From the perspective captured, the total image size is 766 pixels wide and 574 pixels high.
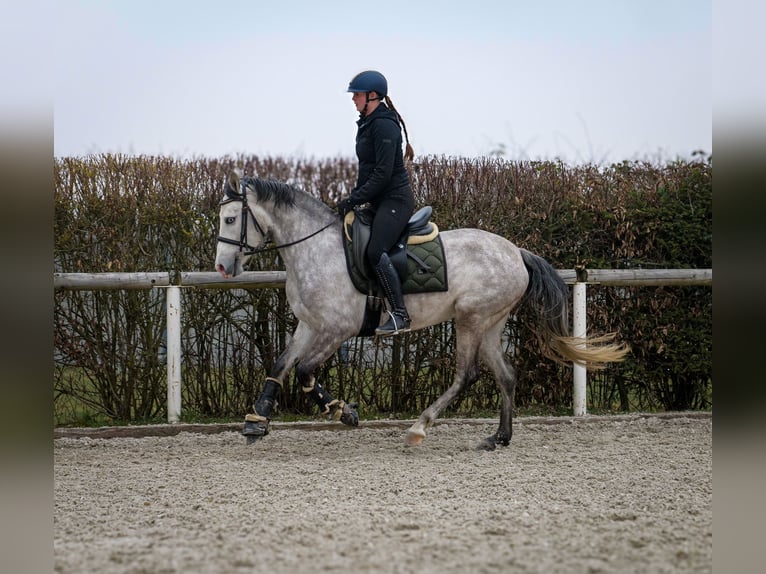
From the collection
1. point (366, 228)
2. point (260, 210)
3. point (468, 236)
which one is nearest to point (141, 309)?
point (260, 210)

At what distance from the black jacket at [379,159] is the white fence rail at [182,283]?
138 cm

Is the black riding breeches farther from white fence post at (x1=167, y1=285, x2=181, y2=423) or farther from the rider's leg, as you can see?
white fence post at (x1=167, y1=285, x2=181, y2=423)

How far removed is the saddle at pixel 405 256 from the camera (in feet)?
19.9

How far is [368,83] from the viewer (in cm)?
602

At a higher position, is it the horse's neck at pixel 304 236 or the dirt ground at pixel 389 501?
the horse's neck at pixel 304 236

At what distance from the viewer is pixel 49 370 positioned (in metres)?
2.13

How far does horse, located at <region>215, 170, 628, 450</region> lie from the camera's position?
6.08 meters

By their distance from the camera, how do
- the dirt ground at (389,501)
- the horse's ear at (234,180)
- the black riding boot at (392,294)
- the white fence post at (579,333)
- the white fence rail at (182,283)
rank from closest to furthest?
the dirt ground at (389,501)
the black riding boot at (392,294)
the horse's ear at (234,180)
the white fence rail at (182,283)
the white fence post at (579,333)

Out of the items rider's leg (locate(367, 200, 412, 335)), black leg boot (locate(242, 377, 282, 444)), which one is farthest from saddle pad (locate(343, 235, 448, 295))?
black leg boot (locate(242, 377, 282, 444))

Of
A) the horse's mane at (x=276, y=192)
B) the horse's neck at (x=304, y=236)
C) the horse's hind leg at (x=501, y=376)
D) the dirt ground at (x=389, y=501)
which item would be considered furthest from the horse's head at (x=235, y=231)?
the horse's hind leg at (x=501, y=376)

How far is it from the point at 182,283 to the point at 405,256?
2.21m

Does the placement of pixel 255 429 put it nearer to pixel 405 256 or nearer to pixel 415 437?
pixel 415 437

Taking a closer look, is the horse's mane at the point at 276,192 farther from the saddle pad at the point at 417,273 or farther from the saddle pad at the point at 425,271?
the saddle pad at the point at 425,271
